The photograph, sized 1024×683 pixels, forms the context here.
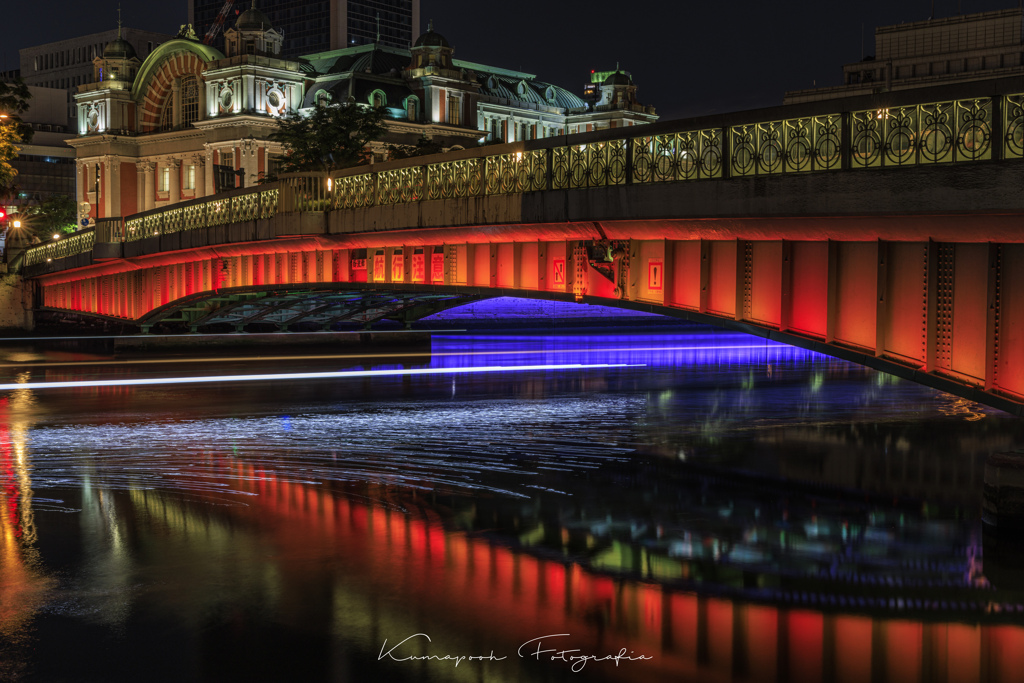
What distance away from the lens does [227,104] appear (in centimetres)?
9444

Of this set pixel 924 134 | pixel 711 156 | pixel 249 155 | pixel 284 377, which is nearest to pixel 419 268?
pixel 711 156

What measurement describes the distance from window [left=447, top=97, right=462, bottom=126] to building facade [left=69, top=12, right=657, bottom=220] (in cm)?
11

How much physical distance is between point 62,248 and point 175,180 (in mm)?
56864

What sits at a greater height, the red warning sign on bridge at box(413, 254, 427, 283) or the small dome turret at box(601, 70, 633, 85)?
the small dome turret at box(601, 70, 633, 85)

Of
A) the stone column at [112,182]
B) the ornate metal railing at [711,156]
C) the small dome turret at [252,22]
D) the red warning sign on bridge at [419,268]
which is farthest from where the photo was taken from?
the stone column at [112,182]

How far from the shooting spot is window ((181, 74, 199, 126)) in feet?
333

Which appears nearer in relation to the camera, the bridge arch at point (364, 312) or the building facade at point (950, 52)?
the bridge arch at point (364, 312)

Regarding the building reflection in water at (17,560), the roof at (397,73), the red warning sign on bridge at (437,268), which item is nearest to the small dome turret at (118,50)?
the roof at (397,73)

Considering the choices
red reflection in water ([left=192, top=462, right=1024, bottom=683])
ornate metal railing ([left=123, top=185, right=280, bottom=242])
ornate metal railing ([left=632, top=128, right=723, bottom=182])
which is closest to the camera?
red reflection in water ([left=192, top=462, right=1024, bottom=683])

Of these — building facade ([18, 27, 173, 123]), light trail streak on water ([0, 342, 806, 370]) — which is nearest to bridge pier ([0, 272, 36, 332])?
light trail streak on water ([0, 342, 806, 370])

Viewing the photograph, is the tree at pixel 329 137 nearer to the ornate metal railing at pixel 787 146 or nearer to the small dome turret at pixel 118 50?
the ornate metal railing at pixel 787 146

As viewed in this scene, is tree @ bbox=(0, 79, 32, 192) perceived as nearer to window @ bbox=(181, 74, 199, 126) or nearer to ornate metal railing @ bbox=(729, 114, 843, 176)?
ornate metal railing @ bbox=(729, 114, 843, 176)

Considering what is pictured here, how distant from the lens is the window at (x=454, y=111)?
330 ft

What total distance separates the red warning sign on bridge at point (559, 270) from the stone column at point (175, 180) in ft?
294
